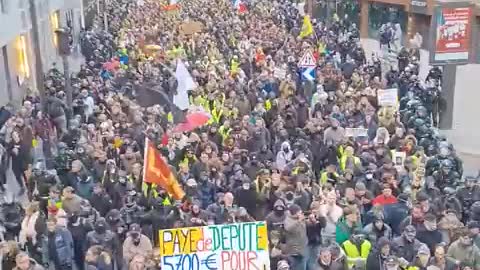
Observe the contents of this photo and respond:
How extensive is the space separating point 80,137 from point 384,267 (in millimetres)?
6798

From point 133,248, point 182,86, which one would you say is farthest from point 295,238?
point 182,86

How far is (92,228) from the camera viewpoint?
979cm

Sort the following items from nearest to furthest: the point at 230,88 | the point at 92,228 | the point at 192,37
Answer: the point at 92,228, the point at 230,88, the point at 192,37

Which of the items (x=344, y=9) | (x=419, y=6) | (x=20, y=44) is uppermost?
(x=419, y=6)

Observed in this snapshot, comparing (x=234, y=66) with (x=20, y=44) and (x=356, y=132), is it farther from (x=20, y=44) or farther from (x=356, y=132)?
(x=20, y=44)

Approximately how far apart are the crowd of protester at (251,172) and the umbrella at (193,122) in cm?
22

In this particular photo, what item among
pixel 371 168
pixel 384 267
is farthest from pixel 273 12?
pixel 384 267

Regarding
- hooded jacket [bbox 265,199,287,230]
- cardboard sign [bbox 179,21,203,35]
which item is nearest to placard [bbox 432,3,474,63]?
hooded jacket [bbox 265,199,287,230]

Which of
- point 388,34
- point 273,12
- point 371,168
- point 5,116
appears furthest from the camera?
point 273,12

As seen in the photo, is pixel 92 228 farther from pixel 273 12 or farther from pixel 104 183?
pixel 273 12

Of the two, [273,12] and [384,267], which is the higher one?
[273,12]

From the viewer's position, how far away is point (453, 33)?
58.1ft

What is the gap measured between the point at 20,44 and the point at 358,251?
18182 mm

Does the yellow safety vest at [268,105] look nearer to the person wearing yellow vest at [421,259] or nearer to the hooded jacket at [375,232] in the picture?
the hooded jacket at [375,232]
